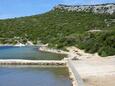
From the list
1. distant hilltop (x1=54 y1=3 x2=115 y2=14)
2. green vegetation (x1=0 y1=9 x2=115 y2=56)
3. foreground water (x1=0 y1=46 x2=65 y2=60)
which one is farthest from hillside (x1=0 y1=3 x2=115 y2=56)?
foreground water (x1=0 y1=46 x2=65 y2=60)

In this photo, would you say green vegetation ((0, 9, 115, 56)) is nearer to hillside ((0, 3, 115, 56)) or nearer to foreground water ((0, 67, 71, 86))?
hillside ((0, 3, 115, 56))

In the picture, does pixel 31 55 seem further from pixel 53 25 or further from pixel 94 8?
pixel 94 8

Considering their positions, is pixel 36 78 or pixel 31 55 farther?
pixel 31 55

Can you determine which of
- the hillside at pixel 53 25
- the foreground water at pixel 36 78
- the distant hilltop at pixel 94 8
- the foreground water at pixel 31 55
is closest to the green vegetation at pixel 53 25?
the hillside at pixel 53 25

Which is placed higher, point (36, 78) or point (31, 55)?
point (36, 78)

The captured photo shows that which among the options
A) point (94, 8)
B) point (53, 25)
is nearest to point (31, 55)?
point (53, 25)

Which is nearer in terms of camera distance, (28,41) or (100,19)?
(28,41)

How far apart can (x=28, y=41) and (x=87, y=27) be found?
17448 mm

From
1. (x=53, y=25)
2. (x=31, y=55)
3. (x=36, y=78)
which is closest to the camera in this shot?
(x=36, y=78)

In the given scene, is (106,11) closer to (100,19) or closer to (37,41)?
(100,19)

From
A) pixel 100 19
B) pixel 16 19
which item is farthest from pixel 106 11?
pixel 16 19

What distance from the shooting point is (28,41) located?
114 meters

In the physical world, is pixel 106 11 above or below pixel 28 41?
above

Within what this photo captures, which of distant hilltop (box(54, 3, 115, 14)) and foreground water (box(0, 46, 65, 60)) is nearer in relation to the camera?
foreground water (box(0, 46, 65, 60))
